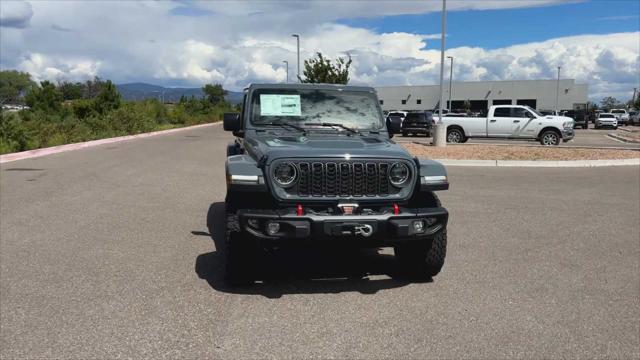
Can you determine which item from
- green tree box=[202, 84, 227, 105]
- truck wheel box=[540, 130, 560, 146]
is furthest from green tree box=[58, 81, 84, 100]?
truck wheel box=[540, 130, 560, 146]

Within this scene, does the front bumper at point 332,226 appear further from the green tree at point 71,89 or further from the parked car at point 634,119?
the green tree at point 71,89

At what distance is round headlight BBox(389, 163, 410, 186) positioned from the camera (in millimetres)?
4785

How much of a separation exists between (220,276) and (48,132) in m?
21.0

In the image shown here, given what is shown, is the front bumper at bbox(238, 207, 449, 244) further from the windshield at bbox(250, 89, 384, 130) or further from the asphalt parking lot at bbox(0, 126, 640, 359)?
the windshield at bbox(250, 89, 384, 130)

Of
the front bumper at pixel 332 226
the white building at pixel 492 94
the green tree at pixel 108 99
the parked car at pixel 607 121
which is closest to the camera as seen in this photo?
the front bumper at pixel 332 226

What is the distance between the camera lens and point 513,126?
24406mm

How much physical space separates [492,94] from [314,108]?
8018 centimetres

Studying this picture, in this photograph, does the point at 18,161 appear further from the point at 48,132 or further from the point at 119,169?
the point at 48,132

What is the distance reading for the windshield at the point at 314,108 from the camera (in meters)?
6.05

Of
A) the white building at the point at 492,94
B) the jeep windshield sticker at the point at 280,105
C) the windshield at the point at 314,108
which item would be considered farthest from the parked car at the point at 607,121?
the jeep windshield sticker at the point at 280,105

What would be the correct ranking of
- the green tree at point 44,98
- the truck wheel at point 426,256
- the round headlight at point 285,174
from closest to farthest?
1. the round headlight at point 285,174
2. the truck wheel at point 426,256
3. the green tree at point 44,98

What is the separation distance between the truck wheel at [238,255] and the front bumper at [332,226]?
255mm

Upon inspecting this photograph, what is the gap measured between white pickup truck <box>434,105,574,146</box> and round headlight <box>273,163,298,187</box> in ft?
67.5

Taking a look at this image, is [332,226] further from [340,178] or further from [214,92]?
[214,92]
